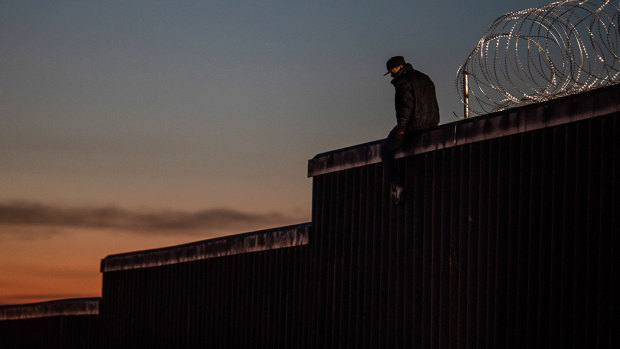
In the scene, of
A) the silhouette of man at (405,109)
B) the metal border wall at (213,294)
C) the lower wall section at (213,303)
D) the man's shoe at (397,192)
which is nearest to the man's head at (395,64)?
the silhouette of man at (405,109)

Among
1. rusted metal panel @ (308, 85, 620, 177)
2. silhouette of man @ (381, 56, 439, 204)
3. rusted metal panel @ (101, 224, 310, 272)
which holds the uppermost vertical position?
silhouette of man @ (381, 56, 439, 204)

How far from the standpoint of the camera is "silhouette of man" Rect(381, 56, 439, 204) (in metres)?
15.6

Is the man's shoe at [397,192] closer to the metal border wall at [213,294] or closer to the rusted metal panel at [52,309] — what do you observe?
the metal border wall at [213,294]

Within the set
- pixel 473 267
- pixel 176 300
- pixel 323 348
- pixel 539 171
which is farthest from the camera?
pixel 176 300

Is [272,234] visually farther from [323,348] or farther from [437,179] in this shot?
[437,179]

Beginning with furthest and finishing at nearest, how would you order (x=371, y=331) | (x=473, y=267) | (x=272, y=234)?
(x=272, y=234) → (x=371, y=331) → (x=473, y=267)

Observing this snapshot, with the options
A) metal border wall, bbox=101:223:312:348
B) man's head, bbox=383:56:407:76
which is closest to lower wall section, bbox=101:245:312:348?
metal border wall, bbox=101:223:312:348

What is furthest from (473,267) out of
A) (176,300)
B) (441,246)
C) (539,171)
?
(176,300)

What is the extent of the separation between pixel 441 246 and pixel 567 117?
10.9ft

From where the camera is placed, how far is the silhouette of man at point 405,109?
51.1 feet

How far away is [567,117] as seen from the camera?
1303cm

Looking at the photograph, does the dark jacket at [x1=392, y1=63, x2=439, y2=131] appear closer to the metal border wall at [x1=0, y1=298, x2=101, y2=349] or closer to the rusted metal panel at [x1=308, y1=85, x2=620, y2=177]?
the rusted metal panel at [x1=308, y1=85, x2=620, y2=177]

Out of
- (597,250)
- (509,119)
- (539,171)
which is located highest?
(509,119)

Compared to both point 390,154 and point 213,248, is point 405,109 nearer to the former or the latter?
point 390,154
